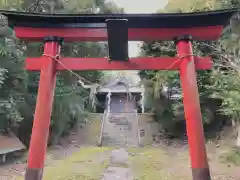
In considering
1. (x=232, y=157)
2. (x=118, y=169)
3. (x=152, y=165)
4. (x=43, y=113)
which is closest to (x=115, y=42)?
(x=43, y=113)

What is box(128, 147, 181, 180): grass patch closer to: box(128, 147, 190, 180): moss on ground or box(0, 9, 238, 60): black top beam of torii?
box(128, 147, 190, 180): moss on ground

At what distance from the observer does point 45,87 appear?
4.54 m

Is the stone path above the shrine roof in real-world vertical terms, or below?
below

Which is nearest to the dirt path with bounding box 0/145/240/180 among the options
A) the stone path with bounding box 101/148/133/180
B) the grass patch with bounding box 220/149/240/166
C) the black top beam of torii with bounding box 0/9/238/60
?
the stone path with bounding box 101/148/133/180

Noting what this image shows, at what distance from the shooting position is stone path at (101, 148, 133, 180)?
303 inches

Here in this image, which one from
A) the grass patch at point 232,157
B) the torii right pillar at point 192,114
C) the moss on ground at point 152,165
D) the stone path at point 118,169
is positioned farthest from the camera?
the grass patch at point 232,157

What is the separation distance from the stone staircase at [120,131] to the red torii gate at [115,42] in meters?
9.84

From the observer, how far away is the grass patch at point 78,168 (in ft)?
24.8

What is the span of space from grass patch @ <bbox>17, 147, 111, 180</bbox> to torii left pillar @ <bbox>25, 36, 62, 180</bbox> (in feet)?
11.1

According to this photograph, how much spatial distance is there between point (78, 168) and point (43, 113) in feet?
15.3

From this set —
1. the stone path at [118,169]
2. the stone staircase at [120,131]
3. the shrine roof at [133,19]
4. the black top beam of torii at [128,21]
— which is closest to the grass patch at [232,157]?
the stone path at [118,169]

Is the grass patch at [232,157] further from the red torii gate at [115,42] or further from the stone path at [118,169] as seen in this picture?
the red torii gate at [115,42]

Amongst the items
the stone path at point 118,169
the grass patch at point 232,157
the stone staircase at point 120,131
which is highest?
the stone staircase at point 120,131

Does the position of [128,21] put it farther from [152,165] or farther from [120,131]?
[120,131]
